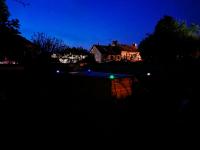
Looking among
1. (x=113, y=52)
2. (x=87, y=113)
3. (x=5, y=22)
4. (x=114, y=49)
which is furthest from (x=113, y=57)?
(x=87, y=113)

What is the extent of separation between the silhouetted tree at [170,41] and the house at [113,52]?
26942 millimetres

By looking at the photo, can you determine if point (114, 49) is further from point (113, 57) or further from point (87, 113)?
point (87, 113)

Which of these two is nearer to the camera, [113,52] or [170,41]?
[170,41]

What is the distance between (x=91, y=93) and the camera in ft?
22.9

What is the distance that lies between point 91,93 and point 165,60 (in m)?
29.1

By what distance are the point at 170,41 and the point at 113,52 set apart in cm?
3627

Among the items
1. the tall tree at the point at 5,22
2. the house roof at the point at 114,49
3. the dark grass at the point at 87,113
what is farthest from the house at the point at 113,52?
the dark grass at the point at 87,113

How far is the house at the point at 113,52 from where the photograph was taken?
65.4 meters

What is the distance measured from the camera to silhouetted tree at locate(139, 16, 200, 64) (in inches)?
1307

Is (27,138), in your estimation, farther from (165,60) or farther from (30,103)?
(165,60)

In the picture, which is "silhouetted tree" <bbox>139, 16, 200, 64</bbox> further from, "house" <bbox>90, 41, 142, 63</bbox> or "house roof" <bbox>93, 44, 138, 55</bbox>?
"house roof" <bbox>93, 44, 138, 55</bbox>

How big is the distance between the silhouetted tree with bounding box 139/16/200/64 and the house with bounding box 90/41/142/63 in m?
26.9

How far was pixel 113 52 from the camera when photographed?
69.0 m

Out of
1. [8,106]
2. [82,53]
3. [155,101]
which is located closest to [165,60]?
[82,53]
